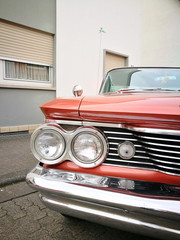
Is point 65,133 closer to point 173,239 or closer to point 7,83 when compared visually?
point 173,239

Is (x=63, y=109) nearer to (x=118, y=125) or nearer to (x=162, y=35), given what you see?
(x=118, y=125)

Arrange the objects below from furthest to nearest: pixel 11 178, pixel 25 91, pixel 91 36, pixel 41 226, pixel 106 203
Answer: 1. pixel 91 36
2. pixel 25 91
3. pixel 11 178
4. pixel 41 226
5. pixel 106 203

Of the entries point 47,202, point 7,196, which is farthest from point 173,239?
point 7,196

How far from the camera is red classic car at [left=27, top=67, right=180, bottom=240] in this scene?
0.94m

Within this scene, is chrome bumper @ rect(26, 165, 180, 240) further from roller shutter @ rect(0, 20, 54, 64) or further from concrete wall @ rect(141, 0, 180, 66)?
concrete wall @ rect(141, 0, 180, 66)

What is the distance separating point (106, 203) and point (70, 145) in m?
0.41

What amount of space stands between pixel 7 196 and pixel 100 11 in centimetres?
693

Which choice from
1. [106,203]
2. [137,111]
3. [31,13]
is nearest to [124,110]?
[137,111]

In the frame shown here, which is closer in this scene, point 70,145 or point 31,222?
point 70,145

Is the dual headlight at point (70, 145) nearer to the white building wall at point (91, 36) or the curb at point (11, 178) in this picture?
the curb at point (11, 178)

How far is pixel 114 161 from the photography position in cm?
112

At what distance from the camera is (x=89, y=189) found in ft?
3.32

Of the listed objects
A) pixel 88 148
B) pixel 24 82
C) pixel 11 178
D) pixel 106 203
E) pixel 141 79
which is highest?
pixel 24 82

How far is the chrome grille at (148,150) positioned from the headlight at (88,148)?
5 cm
